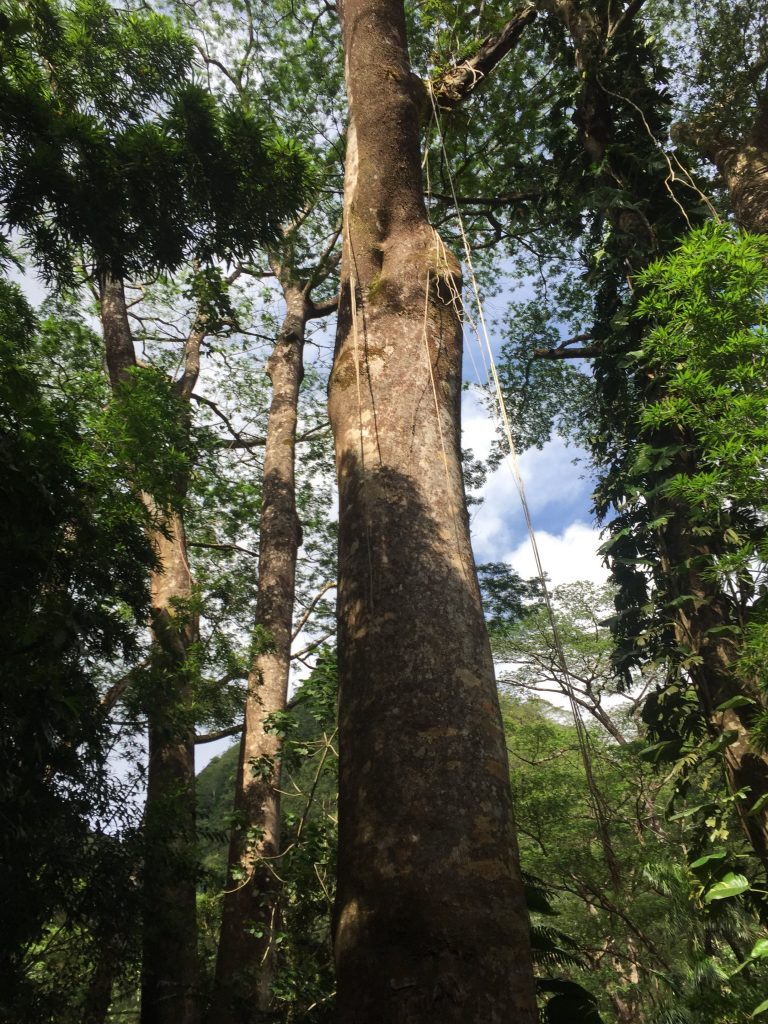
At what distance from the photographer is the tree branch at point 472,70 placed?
14.3ft

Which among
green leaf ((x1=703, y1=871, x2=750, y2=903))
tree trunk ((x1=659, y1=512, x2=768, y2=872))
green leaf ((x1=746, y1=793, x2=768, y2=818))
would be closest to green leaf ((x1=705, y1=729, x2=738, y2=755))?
tree trunk ((x1=659, y1=512, x2=768, y2=872))

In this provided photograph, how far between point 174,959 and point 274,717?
1890 mm

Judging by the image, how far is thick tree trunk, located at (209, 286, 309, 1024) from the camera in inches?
192

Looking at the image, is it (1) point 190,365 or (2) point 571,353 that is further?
(1) point 190,365

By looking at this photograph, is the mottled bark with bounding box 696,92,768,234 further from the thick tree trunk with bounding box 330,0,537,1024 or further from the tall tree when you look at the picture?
the thick tree trunk with bounding box 330,0,537,1024

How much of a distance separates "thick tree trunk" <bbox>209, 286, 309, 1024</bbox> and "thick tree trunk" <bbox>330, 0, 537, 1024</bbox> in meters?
3.93

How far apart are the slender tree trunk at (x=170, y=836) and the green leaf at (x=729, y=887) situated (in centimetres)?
331

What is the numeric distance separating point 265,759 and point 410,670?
4.19 metres

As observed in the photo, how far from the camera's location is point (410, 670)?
1.86 metres

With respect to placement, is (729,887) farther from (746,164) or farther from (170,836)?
(746,164)

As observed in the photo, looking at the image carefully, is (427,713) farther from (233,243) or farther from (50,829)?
(233,243)

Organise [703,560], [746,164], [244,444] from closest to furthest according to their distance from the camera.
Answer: [703,560]
[746,164]
[244,444]

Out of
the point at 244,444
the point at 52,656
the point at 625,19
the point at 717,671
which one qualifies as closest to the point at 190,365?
the point at 244,444

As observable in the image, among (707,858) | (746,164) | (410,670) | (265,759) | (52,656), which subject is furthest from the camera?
(746,164)
